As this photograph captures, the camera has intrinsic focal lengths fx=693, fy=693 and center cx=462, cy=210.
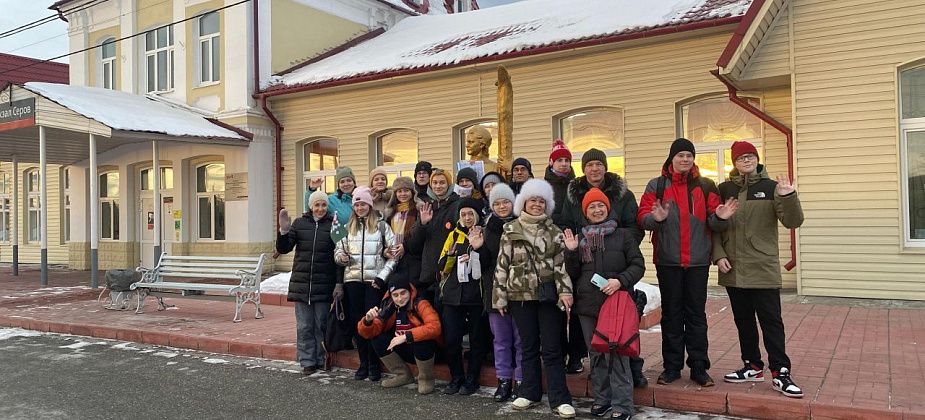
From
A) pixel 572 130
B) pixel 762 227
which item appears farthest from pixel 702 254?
pixel 572 130

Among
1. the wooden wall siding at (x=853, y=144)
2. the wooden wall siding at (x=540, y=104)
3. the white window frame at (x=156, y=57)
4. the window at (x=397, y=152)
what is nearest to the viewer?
the wooden wall siding at (x=853, y=144)

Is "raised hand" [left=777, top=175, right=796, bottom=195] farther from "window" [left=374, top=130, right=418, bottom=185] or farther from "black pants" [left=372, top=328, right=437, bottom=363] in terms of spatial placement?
"window" [left=374, top=130, right=418, bottom=185]

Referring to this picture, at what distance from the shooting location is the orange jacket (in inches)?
226

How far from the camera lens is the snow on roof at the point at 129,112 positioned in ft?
43.1

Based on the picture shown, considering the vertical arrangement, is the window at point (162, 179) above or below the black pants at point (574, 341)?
above

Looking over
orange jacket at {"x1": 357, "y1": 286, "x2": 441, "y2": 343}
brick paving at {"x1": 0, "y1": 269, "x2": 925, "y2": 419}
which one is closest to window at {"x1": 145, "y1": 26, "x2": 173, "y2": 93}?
brick paving at {"x1": 0, "y1": 269, "x2": 925, "y2": 419}

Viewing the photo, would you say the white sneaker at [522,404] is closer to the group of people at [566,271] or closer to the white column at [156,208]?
the group of people at [566,271]

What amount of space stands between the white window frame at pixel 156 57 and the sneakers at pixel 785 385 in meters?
16.7

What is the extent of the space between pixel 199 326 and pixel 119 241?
11.3 m

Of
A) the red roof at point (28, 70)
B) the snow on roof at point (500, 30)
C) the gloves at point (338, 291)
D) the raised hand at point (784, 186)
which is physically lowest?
the gloves at point (338, 291)

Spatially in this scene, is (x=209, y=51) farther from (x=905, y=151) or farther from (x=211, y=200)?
(x=905, y=151)

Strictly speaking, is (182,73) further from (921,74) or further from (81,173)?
(921,74)

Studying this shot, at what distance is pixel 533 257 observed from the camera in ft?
16.5

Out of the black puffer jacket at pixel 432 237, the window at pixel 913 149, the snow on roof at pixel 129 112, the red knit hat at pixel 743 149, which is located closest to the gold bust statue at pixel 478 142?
the black puffer jacket at pixel 432 237
